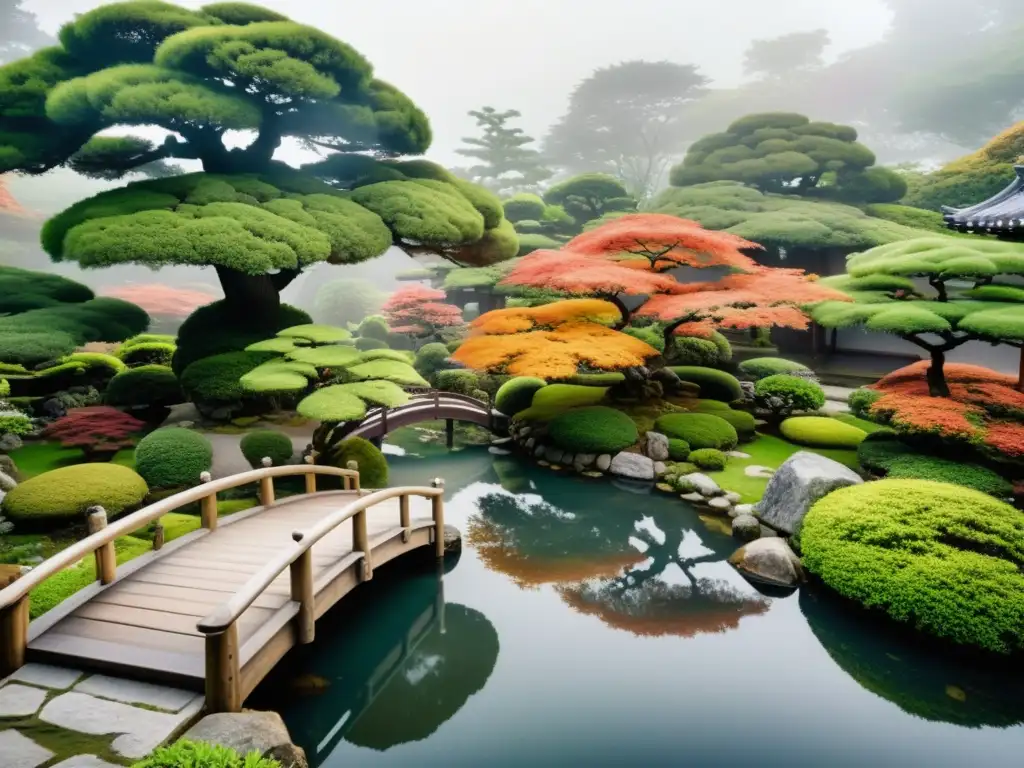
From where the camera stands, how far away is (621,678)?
16.5 ft

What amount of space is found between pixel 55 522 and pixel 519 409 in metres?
8.59

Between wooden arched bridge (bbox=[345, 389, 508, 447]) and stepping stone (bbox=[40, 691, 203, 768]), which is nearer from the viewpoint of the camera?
stepping stone (bbox=[40, 691, 203, 768])

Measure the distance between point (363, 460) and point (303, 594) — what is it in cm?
474

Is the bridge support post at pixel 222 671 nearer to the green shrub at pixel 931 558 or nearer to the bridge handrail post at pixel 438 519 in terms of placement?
the bridge handrail post at pixel 438 519

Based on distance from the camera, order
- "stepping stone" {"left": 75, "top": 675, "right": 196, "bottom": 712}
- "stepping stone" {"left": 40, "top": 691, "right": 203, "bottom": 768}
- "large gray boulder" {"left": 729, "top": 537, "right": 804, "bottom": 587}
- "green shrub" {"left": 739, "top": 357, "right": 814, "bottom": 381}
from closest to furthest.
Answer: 1. "stepping stone" {"left": 40, "top": 691, "right": 203, "bottom": 768}
2. "stepping stone" {"left": 75, "top": 675, "right": 196, "bottom": 712}
3. "large gray boulder" {"left": 729, "top": 537, "right": 804, "bottom": 587}
4. "green shrub" {"left": 739, "top": 357, "right": 814, "bottom": 381}

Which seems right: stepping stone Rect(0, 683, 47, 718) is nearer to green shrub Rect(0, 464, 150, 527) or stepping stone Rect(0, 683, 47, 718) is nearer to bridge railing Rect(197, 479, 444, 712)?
bridge railing Rect(197, 479, 444, 712)

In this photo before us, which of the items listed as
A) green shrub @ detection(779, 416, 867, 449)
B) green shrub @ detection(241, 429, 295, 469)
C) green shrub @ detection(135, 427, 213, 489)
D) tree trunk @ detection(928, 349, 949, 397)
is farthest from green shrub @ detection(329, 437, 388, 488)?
tree trunk @ detection(928, 349, 949, 397)

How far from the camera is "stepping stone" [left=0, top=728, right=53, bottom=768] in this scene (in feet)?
9.70

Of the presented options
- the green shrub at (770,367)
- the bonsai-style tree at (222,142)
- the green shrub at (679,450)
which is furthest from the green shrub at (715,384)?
the bonsai-style tree at (222,142)

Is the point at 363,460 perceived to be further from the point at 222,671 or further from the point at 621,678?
the point at 222,671

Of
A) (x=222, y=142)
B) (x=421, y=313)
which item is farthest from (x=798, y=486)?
(x=421, y=313)

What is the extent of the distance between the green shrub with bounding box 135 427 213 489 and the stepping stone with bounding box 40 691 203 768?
4320 mm

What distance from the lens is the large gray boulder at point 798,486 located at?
274 inches

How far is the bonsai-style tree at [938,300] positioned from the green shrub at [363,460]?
691 cm
